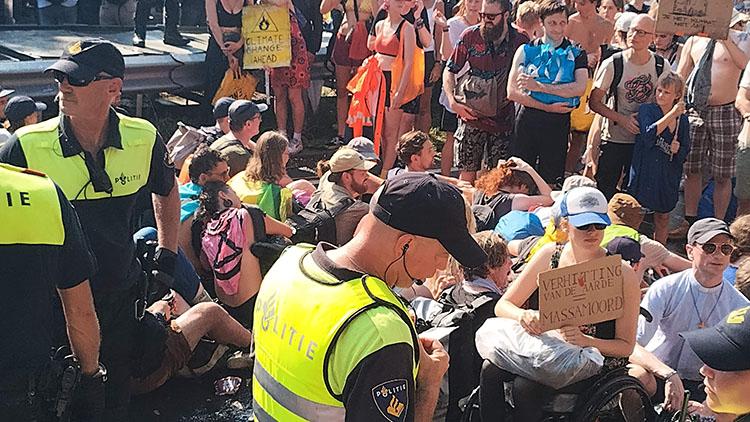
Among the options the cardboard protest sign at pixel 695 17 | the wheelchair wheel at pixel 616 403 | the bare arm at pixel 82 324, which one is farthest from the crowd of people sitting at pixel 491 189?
the bare arm at pixel 82 324

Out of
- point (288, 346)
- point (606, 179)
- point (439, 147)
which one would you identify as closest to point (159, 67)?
point (439, 147)

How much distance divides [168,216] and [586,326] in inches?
80.8

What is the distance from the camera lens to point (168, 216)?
435 cm

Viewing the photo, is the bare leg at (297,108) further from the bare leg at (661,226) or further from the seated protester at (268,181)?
the bare leg at (661,226)

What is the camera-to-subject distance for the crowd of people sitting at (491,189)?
386 cm

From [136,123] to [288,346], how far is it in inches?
79.4

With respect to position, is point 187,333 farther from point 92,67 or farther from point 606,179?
point 606,179

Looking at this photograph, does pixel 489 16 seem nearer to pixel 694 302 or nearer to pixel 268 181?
pixel 268 181

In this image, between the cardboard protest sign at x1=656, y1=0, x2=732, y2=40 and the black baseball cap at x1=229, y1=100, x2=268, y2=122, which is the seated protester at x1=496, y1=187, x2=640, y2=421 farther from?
the cardboard protest sign at x1=656, y1=0, x2=732, y2=40

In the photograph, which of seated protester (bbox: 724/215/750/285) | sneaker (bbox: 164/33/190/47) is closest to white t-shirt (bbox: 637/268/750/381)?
seated protester (bbox: 724/215/750/285)

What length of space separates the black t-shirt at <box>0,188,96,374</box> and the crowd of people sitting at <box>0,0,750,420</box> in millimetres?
737

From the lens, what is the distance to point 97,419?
11.8 feet

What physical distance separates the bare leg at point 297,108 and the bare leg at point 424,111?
124 cm

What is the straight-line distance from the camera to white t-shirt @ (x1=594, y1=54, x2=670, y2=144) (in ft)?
23.4
